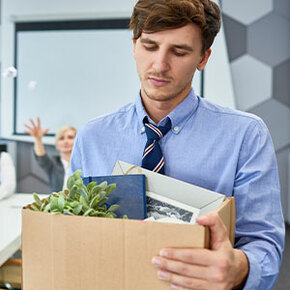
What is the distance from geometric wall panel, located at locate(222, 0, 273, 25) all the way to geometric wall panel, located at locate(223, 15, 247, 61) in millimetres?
56

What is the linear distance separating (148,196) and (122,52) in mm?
3496

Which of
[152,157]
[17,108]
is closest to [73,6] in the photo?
[17,108]

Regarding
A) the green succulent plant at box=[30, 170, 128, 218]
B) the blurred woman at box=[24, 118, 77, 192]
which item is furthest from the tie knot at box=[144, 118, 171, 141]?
the blurred woman at box=[24, 118, 77, 192]

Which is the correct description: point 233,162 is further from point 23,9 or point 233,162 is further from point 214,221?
point 23,9

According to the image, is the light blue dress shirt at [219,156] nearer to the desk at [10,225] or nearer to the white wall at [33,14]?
the desk at [10,225]

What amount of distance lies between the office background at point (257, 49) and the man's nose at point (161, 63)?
134 inches

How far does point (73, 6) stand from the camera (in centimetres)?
421

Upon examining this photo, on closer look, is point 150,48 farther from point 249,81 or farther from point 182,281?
point 249,81

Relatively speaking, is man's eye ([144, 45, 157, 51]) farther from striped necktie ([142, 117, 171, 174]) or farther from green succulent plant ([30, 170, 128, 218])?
green succulent plant ([30, 170, 128, 218])

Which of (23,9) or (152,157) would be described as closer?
(152,157)

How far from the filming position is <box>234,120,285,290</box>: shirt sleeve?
83 centimetres

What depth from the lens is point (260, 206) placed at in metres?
0.92

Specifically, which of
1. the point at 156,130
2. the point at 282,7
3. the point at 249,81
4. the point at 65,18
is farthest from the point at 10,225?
the point at 282,7

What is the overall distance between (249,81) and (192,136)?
3.39 meters
